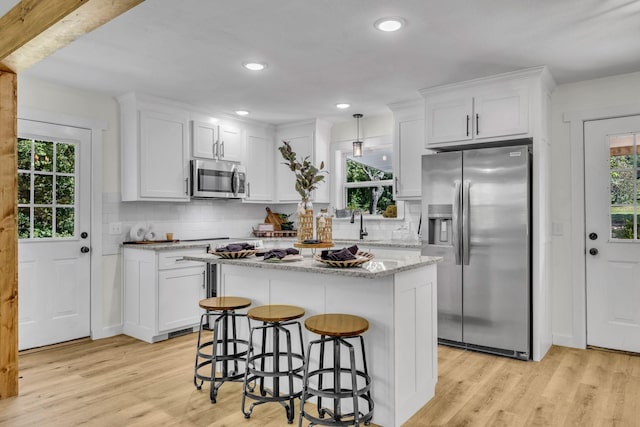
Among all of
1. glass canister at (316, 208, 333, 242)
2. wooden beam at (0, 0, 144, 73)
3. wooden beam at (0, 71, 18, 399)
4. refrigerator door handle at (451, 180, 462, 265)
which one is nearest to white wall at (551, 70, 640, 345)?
refrigerator door handle at (451, 180, 462, 265)

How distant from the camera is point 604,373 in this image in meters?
3.17

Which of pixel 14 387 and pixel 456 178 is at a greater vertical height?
pixel 456 178

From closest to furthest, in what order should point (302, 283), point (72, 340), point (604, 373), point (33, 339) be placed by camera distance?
point (302, 283) < point (604, 373) < point (33, 339) < point (72, 340)

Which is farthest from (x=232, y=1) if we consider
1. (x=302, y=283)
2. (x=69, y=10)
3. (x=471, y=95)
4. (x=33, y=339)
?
(x=33, y=339)

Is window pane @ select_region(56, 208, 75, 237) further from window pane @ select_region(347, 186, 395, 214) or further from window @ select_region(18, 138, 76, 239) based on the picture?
window pane @ select_region(347, 186, 395, 214)

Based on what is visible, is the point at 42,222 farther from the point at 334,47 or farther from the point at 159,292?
the point at 334,47

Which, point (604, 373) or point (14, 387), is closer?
point (14, 387)

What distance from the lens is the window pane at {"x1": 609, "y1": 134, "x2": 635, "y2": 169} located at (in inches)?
143

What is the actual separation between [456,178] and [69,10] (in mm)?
3037

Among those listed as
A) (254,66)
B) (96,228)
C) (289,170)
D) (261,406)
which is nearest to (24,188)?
(96,228)

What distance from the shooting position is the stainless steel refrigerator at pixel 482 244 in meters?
3.48

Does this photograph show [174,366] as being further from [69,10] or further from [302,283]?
[69,10]

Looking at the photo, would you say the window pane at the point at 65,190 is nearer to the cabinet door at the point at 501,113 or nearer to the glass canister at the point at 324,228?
the glass canister at the point at 324,228

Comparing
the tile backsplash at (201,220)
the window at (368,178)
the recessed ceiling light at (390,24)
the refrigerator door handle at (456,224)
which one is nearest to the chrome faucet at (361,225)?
the tile backsplash at (201,220)
